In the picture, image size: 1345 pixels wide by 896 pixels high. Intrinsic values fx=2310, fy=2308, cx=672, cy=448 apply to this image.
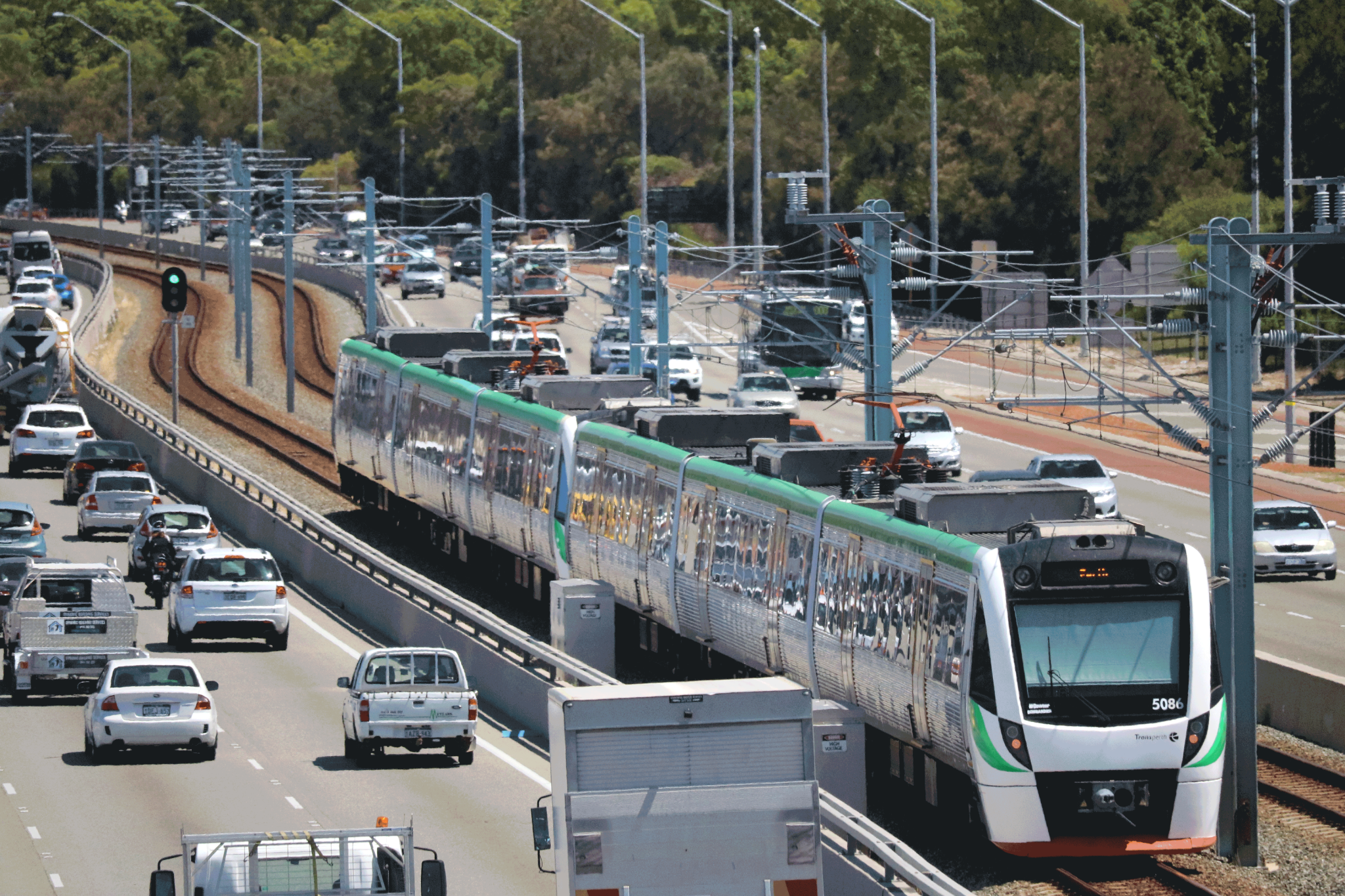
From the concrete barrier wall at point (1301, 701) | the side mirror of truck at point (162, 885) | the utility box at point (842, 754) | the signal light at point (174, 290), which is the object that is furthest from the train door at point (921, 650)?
the signal light at point (174, 290)

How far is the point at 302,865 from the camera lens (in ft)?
44.1

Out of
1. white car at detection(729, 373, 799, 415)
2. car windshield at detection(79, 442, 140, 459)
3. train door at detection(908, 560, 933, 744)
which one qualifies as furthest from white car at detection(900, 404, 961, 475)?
train door at detection(908, 560, 933, 744)

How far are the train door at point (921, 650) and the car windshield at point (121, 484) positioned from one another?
86.5 ft

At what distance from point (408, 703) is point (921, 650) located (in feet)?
22.4

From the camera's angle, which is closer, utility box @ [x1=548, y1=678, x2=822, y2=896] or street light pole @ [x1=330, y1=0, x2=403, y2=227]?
utility box @ [x1=548, y1=678, x2=822, y2=896]

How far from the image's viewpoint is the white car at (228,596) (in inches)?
1294

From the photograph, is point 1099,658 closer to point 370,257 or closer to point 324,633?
point 324,633

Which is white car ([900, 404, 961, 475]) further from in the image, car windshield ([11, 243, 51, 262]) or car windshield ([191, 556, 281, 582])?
car windshield ([11, 243, 51, 262])

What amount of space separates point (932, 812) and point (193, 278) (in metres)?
86.7

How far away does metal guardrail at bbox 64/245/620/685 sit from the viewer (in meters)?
27.7

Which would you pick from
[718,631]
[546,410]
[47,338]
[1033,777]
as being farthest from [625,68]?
[1033,777]

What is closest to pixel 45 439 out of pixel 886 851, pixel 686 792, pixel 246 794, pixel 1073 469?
pixel 1073 469

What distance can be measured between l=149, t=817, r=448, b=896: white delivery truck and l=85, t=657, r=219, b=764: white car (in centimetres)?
1185

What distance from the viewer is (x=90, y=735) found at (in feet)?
82.9
